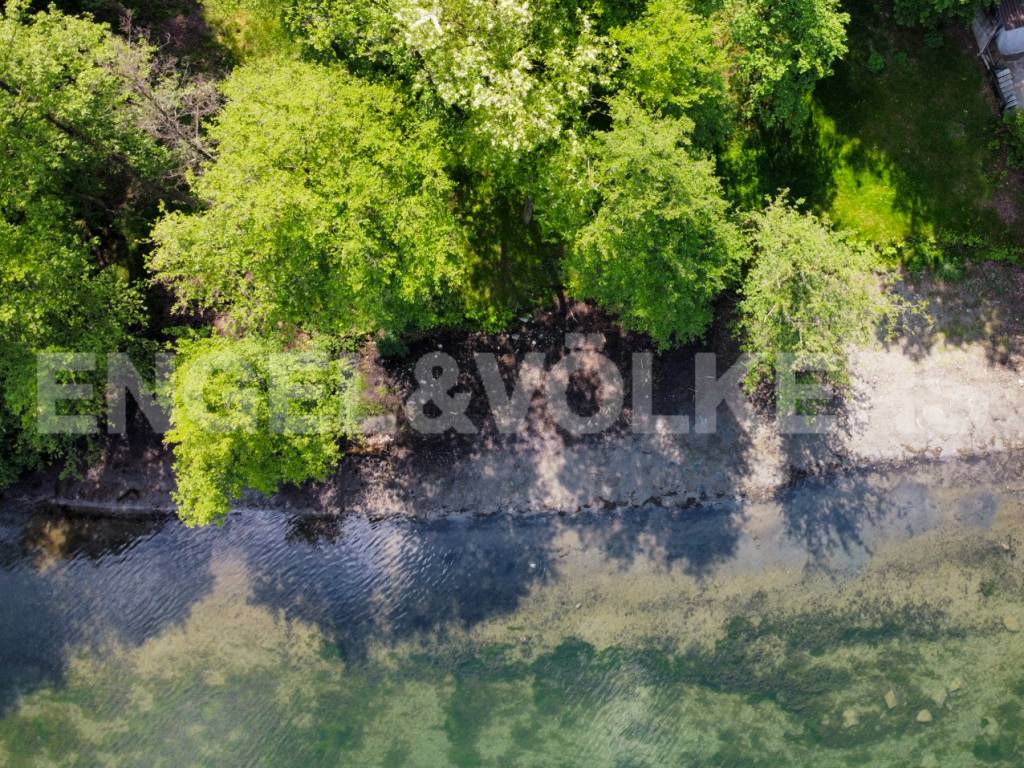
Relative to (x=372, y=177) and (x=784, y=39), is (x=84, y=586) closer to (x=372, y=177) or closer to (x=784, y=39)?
(x=372, y=177)

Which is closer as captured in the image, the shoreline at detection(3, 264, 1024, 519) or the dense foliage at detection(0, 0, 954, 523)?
the dense foliage at detection(0, 0, 954, 523)

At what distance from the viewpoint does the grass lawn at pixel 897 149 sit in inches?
1087

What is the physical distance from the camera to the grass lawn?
1087 inches

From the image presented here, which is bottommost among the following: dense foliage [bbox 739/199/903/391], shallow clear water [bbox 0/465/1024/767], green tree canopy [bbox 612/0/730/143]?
shallow clear water [bbox 0/465/1024/767]

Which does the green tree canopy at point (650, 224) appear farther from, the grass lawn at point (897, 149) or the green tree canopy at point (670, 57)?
the grass lawn at point (897, 149)

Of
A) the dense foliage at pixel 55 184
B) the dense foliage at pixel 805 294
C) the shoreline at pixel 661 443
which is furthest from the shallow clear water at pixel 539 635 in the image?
the dense foliage at pixel 55 184

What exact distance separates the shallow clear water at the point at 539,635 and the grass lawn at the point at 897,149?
8.94 meters

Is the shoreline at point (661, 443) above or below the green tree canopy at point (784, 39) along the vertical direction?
below

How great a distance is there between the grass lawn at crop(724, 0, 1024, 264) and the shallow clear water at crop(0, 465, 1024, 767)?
8941 millimetres

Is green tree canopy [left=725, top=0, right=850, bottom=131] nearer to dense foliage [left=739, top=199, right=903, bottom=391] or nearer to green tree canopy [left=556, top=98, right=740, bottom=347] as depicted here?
green tree canopy [left=556, top=98, right=740, bottom=347]

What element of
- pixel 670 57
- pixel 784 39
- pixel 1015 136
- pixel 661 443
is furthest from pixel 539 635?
pixel 1015 136

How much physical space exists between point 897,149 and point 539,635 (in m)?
21.7

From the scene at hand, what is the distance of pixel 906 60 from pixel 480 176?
15.7 m

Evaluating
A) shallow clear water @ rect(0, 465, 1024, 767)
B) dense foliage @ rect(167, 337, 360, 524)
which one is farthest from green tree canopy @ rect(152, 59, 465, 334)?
shallow clear water @ rect(0, 465, 1024, 767)
